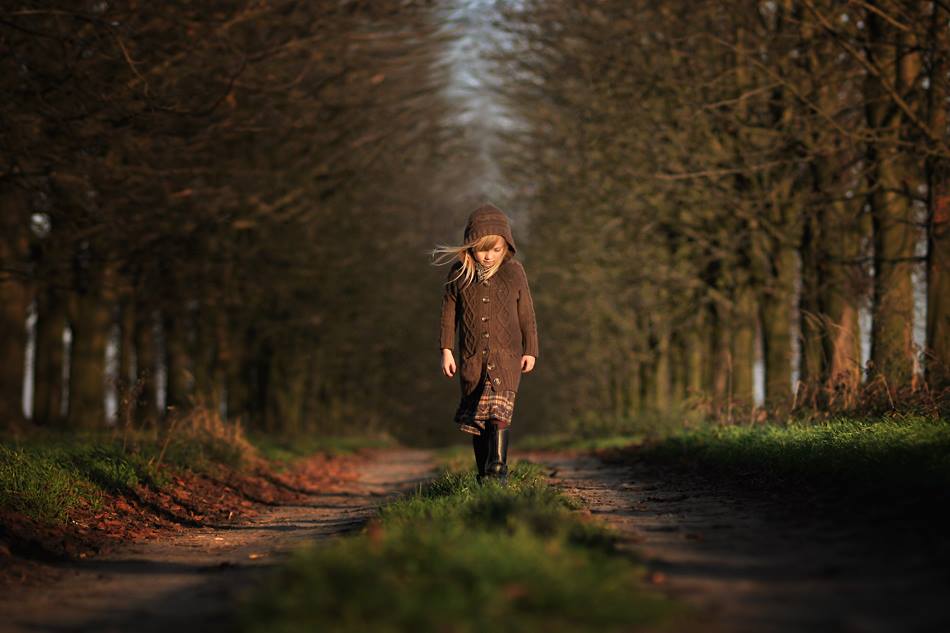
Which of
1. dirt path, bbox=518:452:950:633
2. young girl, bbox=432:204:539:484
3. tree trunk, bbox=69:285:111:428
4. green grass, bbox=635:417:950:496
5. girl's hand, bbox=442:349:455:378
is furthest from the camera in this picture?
tree trunk, bbox=69:285:111:428

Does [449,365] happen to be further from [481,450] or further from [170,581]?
[170,581]

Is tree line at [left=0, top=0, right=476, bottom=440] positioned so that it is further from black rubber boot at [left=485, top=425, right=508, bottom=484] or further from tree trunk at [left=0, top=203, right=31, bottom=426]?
black rubber boot at [left=485, top=425, right=508, bottom=484]

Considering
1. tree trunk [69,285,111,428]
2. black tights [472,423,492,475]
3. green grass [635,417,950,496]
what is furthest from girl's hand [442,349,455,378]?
tree trunk [69,285,111,428]

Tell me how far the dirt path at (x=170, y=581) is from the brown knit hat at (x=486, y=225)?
8.15ft

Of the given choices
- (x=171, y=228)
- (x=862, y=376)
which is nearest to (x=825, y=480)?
(x=862, y=376)

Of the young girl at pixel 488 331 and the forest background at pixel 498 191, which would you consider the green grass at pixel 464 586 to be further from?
the forest background at pixel 498 191

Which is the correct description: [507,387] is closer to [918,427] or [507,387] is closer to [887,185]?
[918,427]

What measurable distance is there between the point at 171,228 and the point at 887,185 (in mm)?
11435

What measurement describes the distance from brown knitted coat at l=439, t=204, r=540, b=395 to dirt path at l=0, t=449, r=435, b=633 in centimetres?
161

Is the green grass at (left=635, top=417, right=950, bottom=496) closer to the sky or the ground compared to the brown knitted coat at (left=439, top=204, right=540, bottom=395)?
closer to the ground

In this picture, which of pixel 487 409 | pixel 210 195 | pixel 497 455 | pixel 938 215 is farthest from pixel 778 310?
pixel 487 409

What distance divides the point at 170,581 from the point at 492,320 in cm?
347

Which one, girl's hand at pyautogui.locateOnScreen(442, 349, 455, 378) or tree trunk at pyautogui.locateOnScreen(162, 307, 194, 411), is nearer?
girl's hand at pyautogui.locateOnScreen(442, 349, 455, 378)

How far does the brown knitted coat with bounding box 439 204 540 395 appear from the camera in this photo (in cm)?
926
